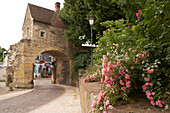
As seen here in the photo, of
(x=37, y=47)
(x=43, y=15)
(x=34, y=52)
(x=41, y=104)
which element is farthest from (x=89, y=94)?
(x=43, y=15)

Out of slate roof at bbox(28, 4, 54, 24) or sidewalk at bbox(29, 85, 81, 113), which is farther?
slate roof at bbox(28, 4, 54, 24)

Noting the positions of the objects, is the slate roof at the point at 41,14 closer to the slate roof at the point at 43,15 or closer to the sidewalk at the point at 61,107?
the slate roof at the point at 43,15

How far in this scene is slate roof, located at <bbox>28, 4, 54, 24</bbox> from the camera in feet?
46.7

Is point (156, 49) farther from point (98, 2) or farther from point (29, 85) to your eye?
point (29, 85)

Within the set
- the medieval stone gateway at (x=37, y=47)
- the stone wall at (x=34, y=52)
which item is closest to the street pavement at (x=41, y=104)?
the stone wall at (x=34, y=52)

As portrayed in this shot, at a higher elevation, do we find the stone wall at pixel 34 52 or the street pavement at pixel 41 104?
the stone wall at pixel 34 52

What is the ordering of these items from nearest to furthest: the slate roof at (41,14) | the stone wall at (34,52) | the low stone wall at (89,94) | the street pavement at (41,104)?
the low stone wall at (89,94) < the street pavement at (41,104) < the stone wall at (34,52) < the slate roof at (41,14)

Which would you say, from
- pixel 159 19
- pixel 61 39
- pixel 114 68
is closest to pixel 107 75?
pixel 114 68

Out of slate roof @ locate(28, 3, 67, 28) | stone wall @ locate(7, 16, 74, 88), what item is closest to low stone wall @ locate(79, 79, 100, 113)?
stone wall @ locate(7, 16, 74, 88)

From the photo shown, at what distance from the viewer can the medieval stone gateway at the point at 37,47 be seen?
12.4 meters

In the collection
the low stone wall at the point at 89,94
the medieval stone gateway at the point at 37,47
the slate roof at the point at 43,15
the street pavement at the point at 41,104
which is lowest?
the street pavement at the point at 41,104

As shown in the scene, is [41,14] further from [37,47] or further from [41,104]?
[41,104]

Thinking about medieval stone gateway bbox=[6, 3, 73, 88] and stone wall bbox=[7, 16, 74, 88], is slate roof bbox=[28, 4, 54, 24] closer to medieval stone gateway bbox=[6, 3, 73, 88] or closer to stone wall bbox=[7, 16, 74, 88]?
medieval stone gateway bbox=[6, 3, 73, 88]

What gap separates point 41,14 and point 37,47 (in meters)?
4.52
